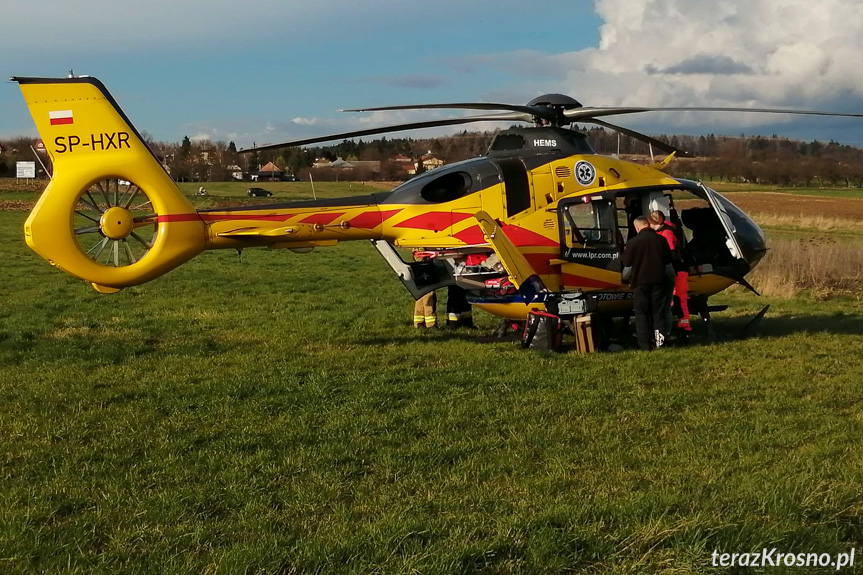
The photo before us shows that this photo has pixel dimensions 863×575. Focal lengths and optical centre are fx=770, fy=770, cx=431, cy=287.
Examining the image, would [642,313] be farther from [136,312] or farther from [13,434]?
[136,312]

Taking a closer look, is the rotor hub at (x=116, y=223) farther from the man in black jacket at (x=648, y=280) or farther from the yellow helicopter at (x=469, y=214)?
the man in black jacket at (x=648, y=280)

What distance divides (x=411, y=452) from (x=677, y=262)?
6028 millimetres

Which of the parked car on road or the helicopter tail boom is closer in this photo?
the helicopter tail boom

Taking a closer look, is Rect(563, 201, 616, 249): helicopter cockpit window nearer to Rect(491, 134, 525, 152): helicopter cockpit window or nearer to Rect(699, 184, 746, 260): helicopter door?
Rect(491, 134, 525, 152): helicopter cockpit window

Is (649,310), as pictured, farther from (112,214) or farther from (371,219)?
(112,214)

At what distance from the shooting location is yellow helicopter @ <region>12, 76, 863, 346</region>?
333 inches

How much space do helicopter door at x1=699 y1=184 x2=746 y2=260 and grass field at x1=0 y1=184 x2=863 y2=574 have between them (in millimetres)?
1243

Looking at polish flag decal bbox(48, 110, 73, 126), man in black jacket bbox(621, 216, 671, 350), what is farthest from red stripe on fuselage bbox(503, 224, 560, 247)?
polish flag decal bbox(48, 110, 73, 126)

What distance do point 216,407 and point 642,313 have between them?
542 cm

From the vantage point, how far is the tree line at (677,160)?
12.5m

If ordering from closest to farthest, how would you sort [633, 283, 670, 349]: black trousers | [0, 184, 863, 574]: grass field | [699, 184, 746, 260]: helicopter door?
[0, 184, 863, 574]: grass field, [633, 283, 670, 349]: black trousers, [699, 184, 746, 260]: helicopter door

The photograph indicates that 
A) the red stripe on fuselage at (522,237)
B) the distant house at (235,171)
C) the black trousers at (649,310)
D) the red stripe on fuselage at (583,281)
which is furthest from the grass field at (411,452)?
the distant house at (235,171)

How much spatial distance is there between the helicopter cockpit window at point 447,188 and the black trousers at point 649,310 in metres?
2.58

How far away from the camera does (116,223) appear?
8.38m
